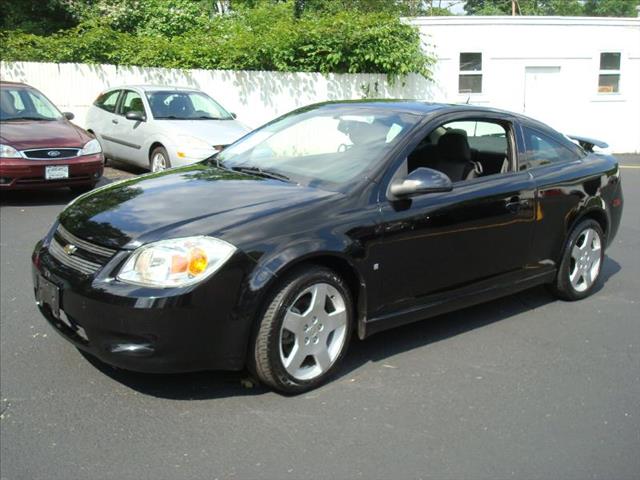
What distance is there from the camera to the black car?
3488 millimetres

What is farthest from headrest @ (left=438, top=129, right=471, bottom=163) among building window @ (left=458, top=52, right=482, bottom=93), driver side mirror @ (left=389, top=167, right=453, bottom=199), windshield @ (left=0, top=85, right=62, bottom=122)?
building window @ (left=458, top=52, right=482, bottom=93)

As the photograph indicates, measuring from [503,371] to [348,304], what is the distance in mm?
1097

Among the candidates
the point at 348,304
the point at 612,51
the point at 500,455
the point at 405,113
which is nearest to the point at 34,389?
the point at 348,304

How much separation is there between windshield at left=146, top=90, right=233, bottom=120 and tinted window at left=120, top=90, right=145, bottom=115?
0.67ft

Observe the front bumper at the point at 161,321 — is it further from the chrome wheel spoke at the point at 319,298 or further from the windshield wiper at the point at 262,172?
the windshield wiper at the point at 262,172

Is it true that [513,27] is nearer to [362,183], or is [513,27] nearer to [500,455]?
[362,183]

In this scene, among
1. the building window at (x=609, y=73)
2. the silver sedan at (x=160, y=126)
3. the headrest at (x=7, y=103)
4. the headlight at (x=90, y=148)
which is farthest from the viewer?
the building window at (x=609, y=73)

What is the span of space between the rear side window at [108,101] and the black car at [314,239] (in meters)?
7.74

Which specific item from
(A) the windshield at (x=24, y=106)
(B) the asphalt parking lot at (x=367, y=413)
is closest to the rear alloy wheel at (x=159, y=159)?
(A) the windshield at (x=24, y=106)

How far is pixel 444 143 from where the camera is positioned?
193 inches

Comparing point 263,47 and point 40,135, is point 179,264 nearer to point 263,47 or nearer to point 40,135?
point 40,135

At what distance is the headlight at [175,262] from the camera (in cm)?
345

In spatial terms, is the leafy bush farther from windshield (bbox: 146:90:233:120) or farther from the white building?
windshield (bbox: 146:90:233:120)

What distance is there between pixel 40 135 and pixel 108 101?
3494mm
